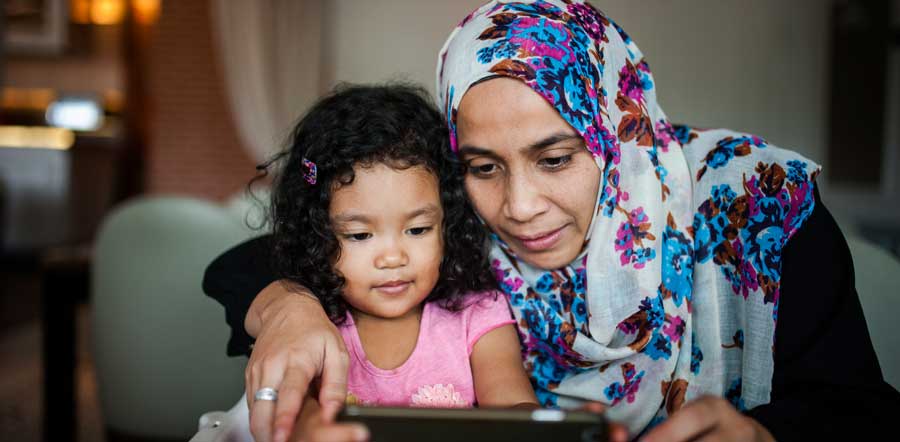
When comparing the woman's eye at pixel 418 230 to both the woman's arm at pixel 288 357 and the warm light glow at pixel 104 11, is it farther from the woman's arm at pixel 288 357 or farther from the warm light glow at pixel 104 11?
the warm light glow at pixel 104 11

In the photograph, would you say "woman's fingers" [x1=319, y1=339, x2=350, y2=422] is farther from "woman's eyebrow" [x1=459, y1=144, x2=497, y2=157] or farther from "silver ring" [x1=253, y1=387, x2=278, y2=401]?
"woman's eyebrow" [x1=459, y1=144, x2=497, y2=157]

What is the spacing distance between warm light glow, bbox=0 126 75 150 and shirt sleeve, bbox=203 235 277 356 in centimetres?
683

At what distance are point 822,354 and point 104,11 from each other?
9.40 m

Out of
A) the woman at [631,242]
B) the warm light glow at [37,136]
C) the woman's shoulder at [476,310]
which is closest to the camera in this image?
the woman at [631,242]

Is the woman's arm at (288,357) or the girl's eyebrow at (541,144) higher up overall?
the girl's eyebrow at (541,144)

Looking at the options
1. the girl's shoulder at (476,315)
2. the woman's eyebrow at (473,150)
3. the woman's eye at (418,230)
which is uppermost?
the woman's eyebrow at (473,150)

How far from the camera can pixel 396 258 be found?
1356mm

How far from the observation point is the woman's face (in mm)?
1323

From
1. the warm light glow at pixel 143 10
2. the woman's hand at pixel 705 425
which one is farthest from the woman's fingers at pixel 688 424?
the warm light glow at pixel 143 10

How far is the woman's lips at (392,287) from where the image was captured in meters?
1.40

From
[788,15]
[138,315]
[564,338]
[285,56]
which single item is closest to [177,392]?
[138,315]

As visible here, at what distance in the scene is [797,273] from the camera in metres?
1.29

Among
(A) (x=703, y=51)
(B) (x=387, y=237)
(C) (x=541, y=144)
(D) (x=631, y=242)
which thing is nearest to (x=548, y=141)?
(C) (x=541, y=144)

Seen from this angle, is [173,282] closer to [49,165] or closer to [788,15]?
[788,15]
